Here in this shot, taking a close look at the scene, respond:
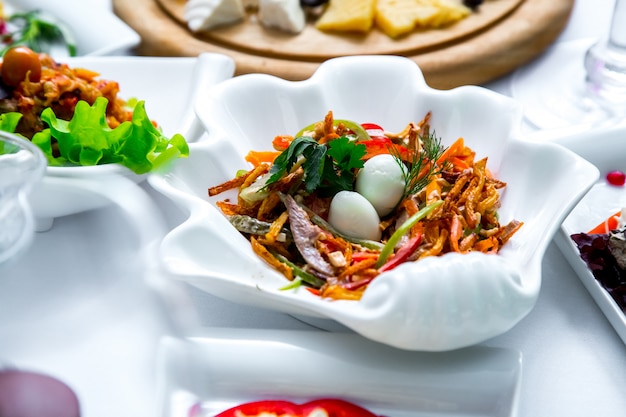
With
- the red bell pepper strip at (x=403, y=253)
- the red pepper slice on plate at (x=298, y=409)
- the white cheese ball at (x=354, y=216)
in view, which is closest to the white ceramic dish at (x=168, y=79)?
the white cheese ball at (x=354, y=216)

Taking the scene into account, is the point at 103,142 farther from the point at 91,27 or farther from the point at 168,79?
the point at 91,27

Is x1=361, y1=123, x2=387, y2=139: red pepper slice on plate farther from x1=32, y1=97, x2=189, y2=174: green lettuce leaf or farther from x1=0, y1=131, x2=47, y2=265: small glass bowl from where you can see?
x1=0, y1=131, x2=47, y2=265: small glass bowl

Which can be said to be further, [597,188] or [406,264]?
[597,188]

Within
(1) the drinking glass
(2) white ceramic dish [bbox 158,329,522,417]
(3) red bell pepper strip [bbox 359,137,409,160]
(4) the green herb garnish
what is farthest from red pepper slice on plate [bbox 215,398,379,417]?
(4) the green herb garnish

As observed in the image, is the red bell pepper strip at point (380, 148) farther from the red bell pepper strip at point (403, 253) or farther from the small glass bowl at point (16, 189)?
the small glass bowl at point (16, 189)

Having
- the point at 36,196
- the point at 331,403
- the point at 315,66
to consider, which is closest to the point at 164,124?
the point at 315,66

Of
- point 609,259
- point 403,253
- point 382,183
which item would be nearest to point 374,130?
point 382,183
